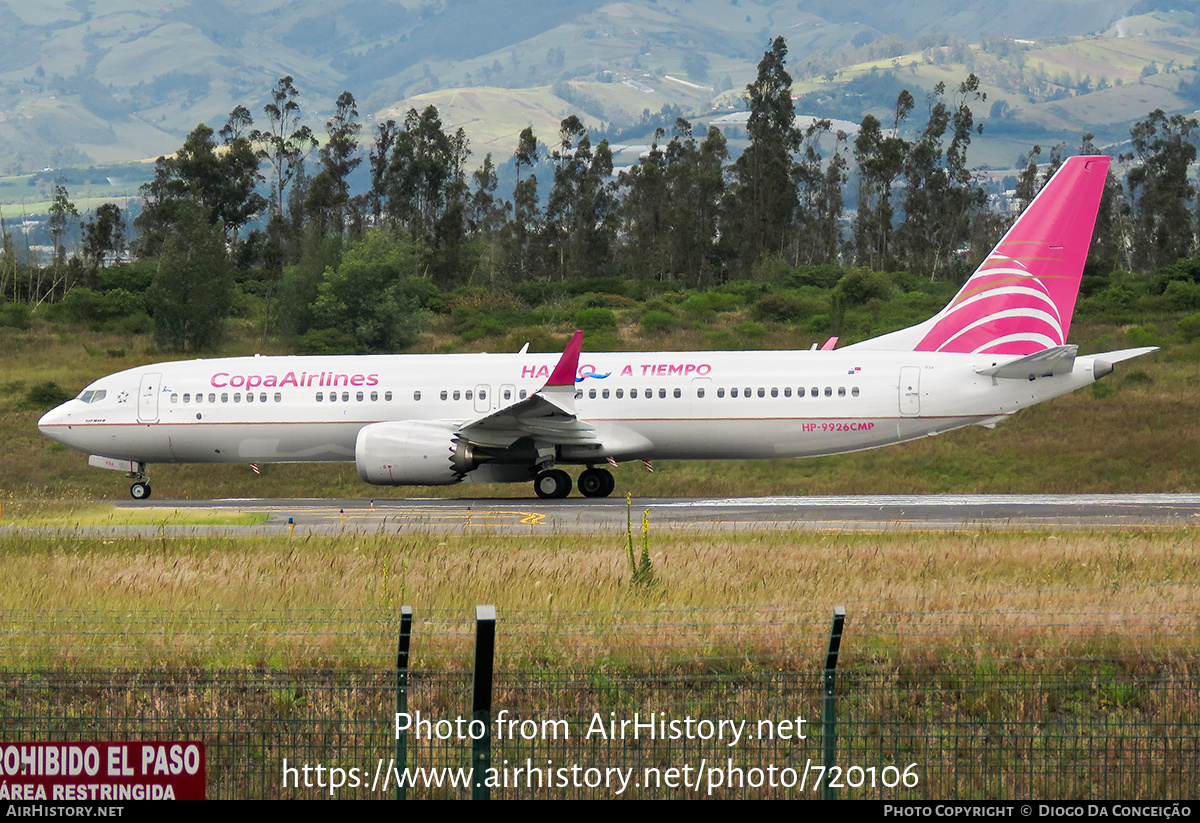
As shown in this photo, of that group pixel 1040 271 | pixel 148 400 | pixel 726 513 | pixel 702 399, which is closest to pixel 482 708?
pixel 726 513

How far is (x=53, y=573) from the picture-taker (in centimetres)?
1577

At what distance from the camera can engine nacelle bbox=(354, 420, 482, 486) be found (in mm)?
26797

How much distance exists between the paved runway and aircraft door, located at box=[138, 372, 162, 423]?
6.49ft

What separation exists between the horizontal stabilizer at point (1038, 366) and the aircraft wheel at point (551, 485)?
8.98 meters

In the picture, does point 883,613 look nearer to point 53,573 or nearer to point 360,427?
point 53,573

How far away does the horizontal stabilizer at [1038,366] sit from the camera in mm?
25594

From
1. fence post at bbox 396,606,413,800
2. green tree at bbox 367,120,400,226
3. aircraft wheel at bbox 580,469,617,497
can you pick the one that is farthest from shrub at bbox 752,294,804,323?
green tree at bbox 367,120,400,226

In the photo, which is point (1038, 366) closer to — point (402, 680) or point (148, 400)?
point (148, 400)

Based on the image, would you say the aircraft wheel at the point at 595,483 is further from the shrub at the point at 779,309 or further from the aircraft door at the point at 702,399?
the shrub at the point at 779,309

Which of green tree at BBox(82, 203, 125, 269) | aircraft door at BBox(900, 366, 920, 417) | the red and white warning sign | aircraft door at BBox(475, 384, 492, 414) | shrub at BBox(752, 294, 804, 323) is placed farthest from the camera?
green tree at BBox(82, 203, 125, 269)

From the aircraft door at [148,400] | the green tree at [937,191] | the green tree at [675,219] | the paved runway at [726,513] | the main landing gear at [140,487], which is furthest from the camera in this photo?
the green tree at [937,191]

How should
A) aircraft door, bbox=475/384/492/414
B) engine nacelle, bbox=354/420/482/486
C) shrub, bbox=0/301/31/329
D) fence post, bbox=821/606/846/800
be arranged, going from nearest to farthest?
fence post, bbox=821/606/846/800, engine nacelle, bbox=354/420/482/486, aircraft door, bbox=475/384/492/414, shrub, bbox=0/301/31/329

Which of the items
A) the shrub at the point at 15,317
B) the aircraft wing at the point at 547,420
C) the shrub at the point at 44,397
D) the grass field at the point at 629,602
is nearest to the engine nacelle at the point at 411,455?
the aircraft wing at the point at 547,420

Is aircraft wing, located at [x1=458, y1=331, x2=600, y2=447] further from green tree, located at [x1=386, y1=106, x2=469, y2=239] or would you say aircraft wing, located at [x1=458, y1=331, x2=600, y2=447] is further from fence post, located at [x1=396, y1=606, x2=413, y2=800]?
green tree, located at [x1=386, y1=106, x2=469, y2=239]
